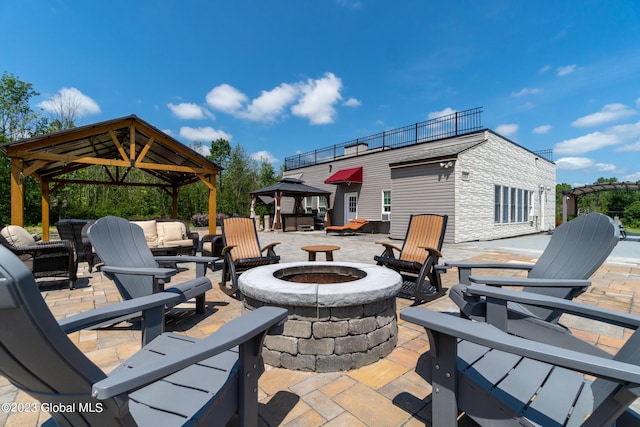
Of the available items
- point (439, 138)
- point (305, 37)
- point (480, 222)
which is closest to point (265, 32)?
point (305, 37)

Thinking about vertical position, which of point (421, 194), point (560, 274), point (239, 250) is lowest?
point (239, 250)

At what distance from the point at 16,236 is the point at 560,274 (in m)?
7.43

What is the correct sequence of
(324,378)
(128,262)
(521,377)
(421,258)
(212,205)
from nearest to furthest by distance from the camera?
(521,377) < (324,378) < (128,262) < (421,258) < (212,205)

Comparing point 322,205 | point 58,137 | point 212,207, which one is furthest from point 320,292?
point 322,205

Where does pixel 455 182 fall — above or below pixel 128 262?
above

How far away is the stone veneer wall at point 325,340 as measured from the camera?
2.22 metres

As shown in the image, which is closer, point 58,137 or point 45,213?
point 58,137

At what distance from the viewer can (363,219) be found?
15234 millimetres

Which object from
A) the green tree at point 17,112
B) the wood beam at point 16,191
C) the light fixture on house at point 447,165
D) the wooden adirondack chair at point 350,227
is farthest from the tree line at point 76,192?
the light fixture on house at point 447,165

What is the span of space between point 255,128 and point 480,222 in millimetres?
25847

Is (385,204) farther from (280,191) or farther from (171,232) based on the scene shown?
(171,232)

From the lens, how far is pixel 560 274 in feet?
7.71

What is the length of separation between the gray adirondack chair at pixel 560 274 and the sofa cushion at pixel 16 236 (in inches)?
257

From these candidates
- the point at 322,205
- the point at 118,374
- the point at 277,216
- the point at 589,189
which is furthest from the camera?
the point at 322,205
